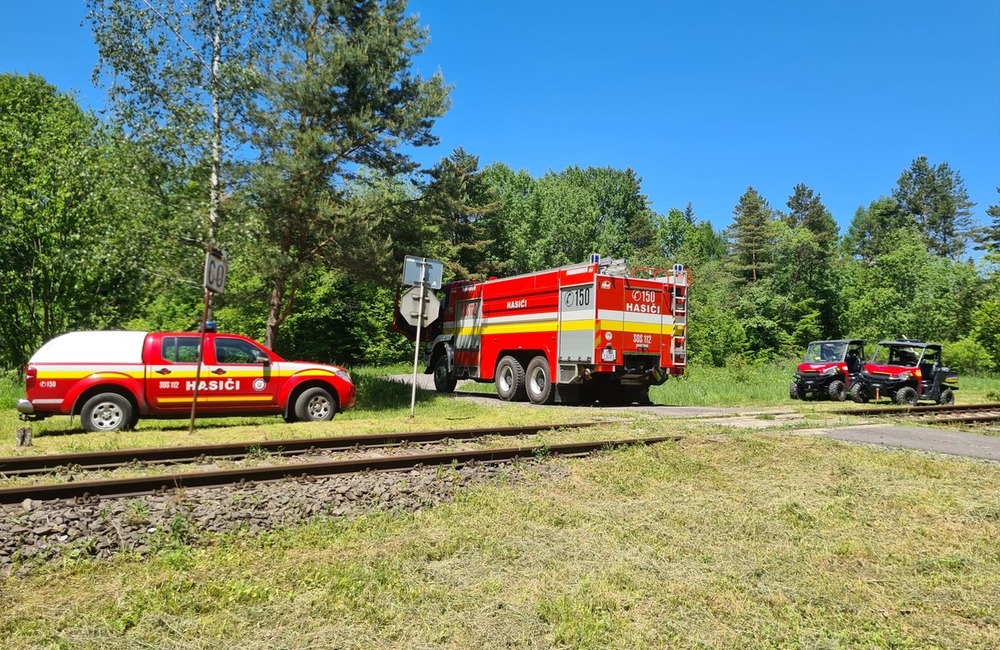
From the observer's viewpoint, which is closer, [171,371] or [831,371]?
[171,371]

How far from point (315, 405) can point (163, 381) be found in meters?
2.42

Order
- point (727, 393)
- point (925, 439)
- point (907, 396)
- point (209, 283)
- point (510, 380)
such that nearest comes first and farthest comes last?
point (209, 283)
point (925, 439)
point (510, 380)
point (907, 396)
point (727, 393)

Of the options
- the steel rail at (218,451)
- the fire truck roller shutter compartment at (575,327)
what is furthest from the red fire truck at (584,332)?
the steel rail at (218,451)

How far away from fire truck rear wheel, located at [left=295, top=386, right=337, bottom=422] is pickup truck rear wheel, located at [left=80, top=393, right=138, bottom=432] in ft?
8.26

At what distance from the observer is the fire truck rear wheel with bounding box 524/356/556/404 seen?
642 inches

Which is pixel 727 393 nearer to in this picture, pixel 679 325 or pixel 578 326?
pixel 679 325

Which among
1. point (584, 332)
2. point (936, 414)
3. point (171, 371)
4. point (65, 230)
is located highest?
point (65, 230)

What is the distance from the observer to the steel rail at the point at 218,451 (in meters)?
6.96

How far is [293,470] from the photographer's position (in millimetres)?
6641

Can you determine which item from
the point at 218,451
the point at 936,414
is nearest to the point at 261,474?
the point at 218,451

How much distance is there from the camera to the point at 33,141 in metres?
18.4

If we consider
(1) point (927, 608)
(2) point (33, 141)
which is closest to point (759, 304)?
(2) point (33, 141)

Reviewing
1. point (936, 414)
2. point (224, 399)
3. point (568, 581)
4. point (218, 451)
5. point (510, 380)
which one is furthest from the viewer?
point (510, 380)

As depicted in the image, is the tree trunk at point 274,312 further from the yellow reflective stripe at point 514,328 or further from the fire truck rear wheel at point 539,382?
the fire truck rear wheel at point 539,382
